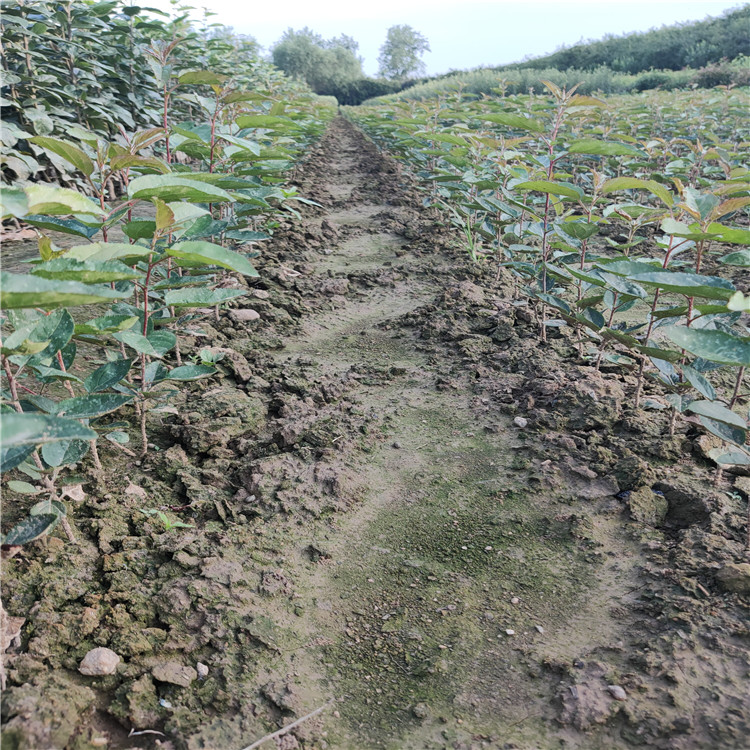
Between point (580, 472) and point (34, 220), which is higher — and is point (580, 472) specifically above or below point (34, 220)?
below

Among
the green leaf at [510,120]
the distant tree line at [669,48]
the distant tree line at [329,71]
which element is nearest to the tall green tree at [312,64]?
the distant tree line at [329,71]

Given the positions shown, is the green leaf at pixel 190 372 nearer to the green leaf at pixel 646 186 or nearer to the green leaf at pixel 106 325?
the green leaf at pixel 106 325

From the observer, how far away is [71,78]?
4.66 meters

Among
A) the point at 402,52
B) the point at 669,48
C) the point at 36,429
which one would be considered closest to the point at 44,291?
the point at 36,429

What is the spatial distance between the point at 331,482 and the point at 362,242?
305 cm

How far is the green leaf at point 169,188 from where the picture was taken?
1164 millimetres

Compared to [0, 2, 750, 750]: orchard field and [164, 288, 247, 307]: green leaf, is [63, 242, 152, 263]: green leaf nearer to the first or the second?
[0, 2, 750, 750]: orchard field

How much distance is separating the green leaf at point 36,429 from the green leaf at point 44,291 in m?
0.16

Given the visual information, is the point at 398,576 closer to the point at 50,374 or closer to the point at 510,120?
the point at 50,374

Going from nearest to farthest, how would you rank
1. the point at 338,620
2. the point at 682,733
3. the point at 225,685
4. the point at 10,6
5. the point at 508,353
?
the point at 682,733, the point at 225,685, the point at 338,620, the point at 508,353, the point at 10,6

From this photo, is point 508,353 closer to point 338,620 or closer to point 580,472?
point 580,472

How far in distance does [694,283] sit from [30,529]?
1.57 metres

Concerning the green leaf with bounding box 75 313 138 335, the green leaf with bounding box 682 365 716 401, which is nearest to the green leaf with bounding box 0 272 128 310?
the green leaf with bounding box 75 313 138 335

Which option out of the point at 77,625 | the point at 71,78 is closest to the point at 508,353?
the point at 77,625
